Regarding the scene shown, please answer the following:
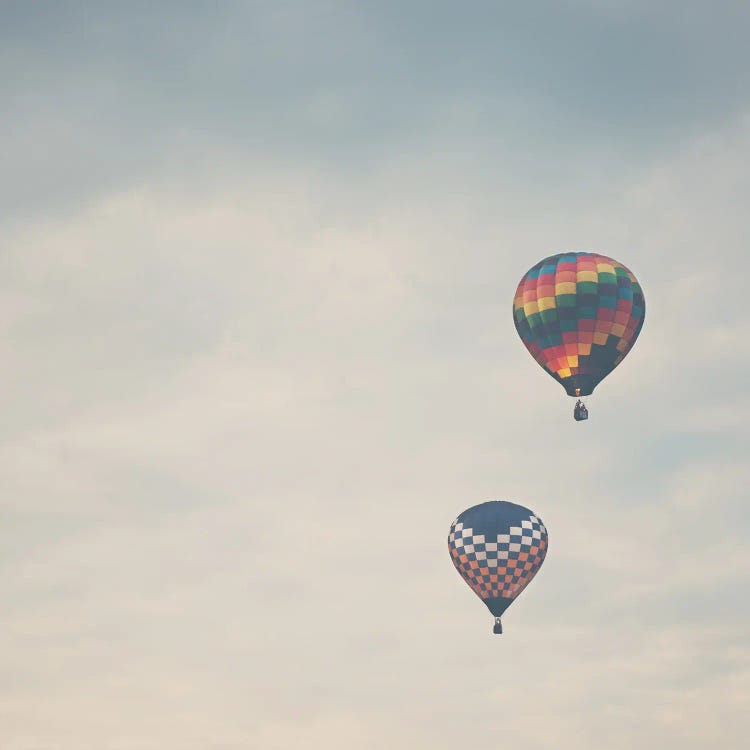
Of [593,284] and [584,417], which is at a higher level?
[593,284]

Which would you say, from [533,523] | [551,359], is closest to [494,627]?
[533,523]

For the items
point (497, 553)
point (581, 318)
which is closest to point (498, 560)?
point (497, 553)

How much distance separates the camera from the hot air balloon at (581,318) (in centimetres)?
9812

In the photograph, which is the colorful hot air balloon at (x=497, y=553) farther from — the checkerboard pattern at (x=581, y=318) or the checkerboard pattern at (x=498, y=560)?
the checkerboard pattern at (x=581, y=318)

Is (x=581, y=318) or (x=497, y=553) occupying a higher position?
(x=581, y=318)

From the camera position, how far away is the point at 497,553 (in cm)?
10275

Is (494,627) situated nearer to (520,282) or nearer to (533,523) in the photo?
(533,523)

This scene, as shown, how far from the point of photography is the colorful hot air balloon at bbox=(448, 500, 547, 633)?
336 ft

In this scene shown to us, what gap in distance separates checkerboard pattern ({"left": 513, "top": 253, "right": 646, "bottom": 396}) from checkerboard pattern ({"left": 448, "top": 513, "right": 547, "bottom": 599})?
8224 millimetres

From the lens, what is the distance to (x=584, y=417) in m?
96.4

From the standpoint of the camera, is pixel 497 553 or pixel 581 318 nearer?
pixel 581 318

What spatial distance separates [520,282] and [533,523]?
1164 cm

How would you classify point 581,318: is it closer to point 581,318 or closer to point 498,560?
Answer: point 581,318

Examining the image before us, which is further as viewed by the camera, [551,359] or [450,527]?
[450,527]
